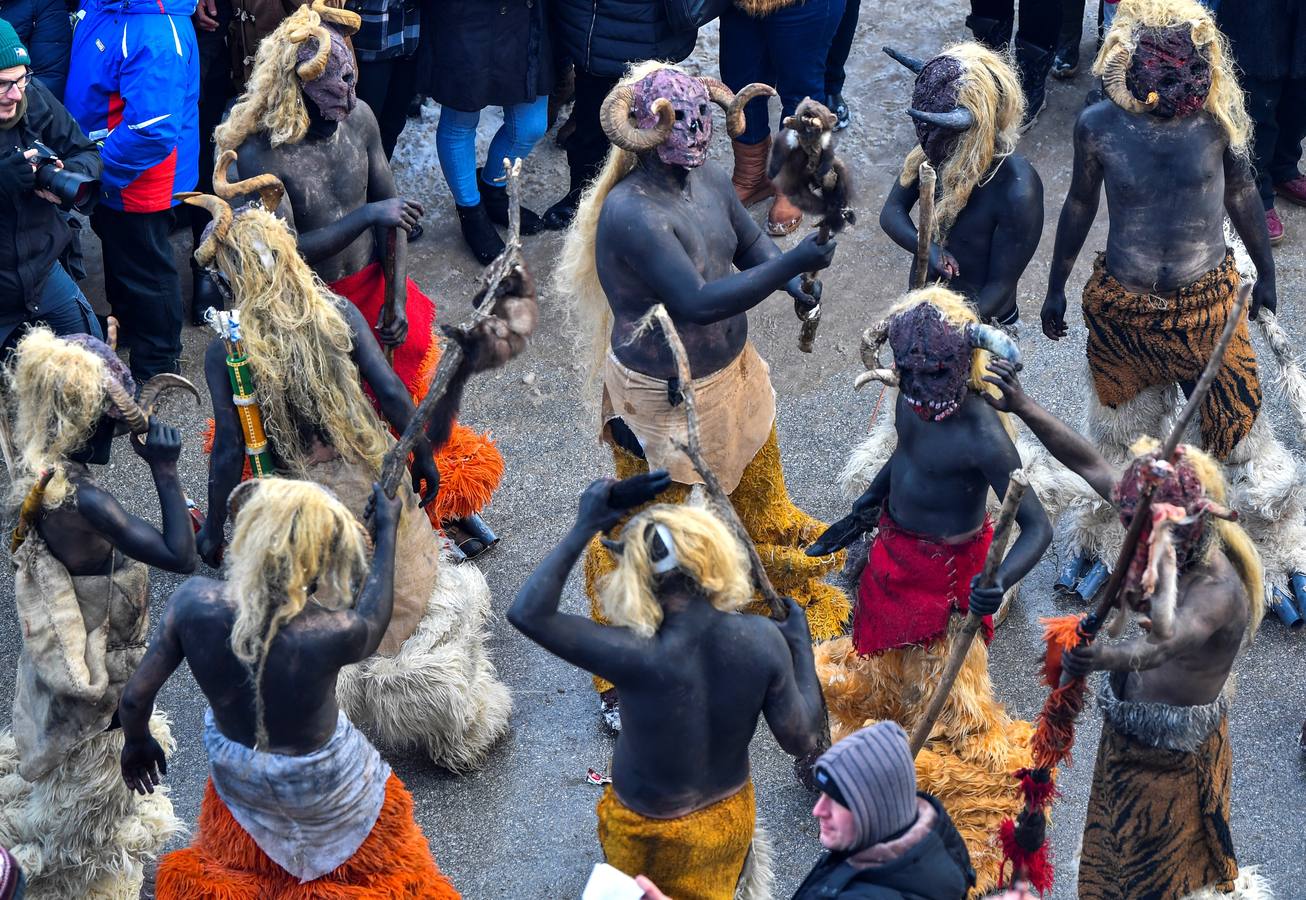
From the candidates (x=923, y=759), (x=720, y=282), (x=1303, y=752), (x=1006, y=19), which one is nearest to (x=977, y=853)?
(x=923, y=759)

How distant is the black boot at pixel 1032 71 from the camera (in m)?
8.62

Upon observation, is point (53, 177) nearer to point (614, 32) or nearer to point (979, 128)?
point (614, 32)

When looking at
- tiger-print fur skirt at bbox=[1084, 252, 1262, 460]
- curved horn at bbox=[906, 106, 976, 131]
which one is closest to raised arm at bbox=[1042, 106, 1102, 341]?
tiger-print fur skirt at bbox=[1084, 252, 1262, 460]

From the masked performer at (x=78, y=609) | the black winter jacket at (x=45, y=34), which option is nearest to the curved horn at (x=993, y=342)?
the masked performer at (x=78, y=609)

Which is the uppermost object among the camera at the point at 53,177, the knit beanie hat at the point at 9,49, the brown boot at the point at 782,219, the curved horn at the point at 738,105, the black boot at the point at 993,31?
the curved horn at the point at 738,105

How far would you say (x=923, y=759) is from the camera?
4969mm

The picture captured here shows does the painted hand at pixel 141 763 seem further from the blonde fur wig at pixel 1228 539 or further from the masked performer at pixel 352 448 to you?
the blonde fur wig at pixel 1228 539

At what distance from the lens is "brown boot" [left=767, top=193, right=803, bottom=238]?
8.05 metres

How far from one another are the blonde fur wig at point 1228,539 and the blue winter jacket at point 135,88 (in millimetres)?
4355

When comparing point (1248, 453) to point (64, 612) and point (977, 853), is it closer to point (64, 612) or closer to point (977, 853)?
point (977, 853)

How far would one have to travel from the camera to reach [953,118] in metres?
5.29

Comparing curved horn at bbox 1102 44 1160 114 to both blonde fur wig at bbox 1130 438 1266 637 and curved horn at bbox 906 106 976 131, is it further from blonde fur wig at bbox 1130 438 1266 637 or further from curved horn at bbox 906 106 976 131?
blonde fur wig at bbox 1130 438 1266 637

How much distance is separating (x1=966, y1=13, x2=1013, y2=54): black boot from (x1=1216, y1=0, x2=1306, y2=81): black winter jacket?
1670mm

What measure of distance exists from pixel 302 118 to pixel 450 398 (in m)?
1.59
